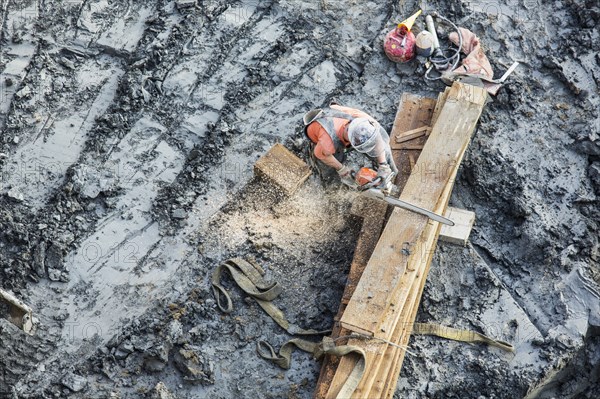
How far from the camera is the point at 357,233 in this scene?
355 inches

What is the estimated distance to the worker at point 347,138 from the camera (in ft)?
27.9

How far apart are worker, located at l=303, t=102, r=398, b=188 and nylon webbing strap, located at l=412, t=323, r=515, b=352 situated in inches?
63.9

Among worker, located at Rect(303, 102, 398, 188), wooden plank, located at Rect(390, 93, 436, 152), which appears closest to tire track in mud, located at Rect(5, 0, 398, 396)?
worker, located at Rect(303, 102, 398, 188)

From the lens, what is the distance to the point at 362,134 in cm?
845

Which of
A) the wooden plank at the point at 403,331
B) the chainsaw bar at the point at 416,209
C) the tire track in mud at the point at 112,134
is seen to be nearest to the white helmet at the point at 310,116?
the chainsaw bar at the point at 416,209

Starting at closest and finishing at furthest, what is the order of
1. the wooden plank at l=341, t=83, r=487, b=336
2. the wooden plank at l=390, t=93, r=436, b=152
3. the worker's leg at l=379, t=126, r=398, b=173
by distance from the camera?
the wooden plank at l=341, t=83, r=487, b=336 < the worker's leg at l=379, t=126, r=398, b=173 < the wooden plank at l=390, t=93, r=436, b=152

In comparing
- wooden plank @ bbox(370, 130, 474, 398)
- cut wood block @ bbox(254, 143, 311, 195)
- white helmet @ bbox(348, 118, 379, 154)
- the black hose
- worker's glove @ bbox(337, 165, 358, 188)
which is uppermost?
white helmet @ bbox(348, 118, 379, 154)

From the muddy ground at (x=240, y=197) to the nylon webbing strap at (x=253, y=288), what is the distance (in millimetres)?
113

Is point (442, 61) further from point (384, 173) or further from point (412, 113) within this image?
point (384, 173)

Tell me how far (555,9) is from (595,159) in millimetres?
2455

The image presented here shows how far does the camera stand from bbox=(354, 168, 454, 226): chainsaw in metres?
8.41

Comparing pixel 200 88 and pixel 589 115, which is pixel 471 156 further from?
pixel 200 88

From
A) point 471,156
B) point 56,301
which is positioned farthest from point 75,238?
point 471,156

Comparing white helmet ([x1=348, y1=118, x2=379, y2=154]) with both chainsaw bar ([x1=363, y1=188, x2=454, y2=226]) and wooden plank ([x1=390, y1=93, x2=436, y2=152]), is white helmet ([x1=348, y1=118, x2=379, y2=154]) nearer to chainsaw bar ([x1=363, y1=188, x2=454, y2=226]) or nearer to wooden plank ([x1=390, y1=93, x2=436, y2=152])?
chainsaw bar ([x1=363, y1=188, x2=454, y2=226])
